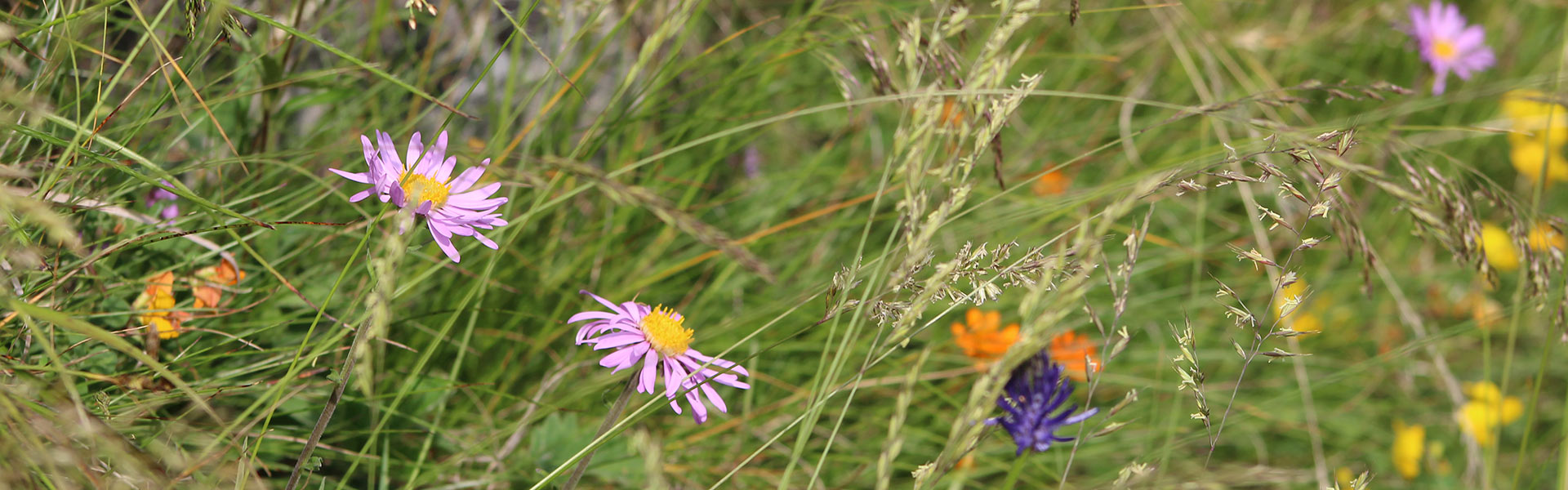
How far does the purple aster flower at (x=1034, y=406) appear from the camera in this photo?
1.15 metres

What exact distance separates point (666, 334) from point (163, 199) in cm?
91

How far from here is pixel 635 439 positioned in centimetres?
73

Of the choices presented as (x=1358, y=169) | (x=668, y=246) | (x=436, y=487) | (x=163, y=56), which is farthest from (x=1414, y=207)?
(x=163, y=56)

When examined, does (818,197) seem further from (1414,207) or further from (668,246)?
(1414,207)

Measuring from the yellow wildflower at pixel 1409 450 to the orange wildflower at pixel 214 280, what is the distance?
2.48 metres

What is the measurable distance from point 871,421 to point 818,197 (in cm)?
63

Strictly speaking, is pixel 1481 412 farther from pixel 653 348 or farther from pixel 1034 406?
pixel 653 348

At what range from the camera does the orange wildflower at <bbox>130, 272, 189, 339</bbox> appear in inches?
50.3

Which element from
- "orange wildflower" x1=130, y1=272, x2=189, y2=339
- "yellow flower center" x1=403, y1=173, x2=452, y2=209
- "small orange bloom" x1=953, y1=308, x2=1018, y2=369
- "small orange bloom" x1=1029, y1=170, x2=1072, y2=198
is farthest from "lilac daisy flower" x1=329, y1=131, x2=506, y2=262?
"small orange bloom" x1=1029, y1=170, x2=1072, y2=198

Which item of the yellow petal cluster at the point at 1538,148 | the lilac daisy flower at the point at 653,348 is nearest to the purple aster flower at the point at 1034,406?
the lilac daisy flower at the point at 653,348

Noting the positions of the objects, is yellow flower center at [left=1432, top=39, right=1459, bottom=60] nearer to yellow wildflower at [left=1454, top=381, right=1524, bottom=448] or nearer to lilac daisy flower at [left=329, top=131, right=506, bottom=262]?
yellow wildflower at [left=1454, top=381, right=1524, bottom=448]

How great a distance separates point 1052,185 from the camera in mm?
2564

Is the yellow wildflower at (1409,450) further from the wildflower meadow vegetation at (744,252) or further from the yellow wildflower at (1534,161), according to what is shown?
the yellow wildflower at (1534,161)

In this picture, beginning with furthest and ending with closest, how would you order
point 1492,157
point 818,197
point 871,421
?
point 1492,157
point 818,197
point 871,421
